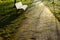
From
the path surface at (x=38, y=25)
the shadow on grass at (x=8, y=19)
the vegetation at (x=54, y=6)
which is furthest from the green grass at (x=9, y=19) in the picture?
the vegetation at (x=54, y=6)

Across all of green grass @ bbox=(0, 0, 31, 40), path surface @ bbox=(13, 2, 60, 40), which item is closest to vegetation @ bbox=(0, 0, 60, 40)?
green grass @ bbox=(0, 0, 31, 40)

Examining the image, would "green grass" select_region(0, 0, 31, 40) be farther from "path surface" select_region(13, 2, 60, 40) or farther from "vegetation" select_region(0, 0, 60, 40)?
"path surface" select_region(13, 2, 60, 40)

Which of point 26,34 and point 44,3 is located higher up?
point 44,3

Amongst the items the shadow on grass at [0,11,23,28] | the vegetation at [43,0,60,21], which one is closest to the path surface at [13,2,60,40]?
the vegetation at [43,0,60,21]

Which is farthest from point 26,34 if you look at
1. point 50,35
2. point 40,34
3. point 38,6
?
point 38,6

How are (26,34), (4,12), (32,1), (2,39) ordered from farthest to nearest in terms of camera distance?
(32,1)
(4,12)
(26,34)
(2,39)

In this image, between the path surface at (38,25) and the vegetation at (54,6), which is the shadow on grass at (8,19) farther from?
the vegetation at (54,6)

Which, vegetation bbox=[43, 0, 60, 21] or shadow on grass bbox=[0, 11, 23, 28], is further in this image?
vegetation bbox=[43, 0, 60, 21]

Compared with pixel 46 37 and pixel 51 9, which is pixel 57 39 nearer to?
pixel 46 37

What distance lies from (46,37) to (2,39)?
0.98 m

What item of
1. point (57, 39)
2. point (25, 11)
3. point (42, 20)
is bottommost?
point (57, 39)

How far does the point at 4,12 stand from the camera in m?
3.41

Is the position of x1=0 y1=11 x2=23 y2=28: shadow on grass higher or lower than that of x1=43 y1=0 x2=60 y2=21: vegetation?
lower

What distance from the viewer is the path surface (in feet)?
10.4
